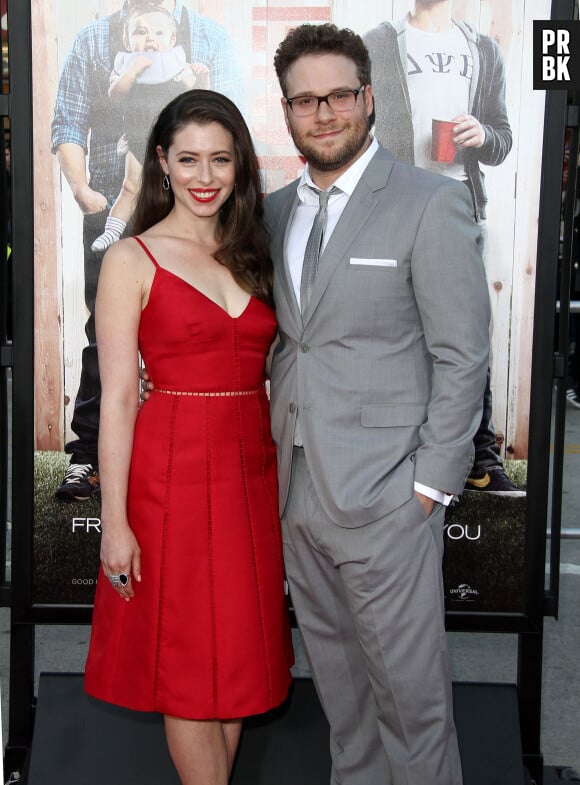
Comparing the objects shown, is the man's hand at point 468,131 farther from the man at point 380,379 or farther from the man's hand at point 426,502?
the man's hand at point 426,502

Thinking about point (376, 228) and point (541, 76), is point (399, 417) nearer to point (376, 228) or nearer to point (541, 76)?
point (376, 228)

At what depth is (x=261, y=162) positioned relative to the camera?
2869mm

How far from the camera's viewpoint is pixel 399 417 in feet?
7.80

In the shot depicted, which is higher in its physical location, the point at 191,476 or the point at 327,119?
the point at 327,119

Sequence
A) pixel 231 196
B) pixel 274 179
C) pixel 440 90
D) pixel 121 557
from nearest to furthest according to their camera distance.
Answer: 1. pixel 121 557
2. pixel 231 196
3. pixel 440 90
4. pixel 274 179

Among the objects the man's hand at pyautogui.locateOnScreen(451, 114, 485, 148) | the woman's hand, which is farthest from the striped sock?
the man's hand at pyautogui.locateOnScreen(451, 114, 485, 148)

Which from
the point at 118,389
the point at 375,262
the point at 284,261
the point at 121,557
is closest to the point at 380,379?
the point at 375,262

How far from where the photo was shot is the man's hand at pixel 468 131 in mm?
2770

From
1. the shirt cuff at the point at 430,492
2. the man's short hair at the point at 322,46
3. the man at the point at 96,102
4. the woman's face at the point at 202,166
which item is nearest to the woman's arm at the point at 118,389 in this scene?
the woman's face at the point at 202,166

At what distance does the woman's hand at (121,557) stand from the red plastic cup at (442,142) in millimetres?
1391

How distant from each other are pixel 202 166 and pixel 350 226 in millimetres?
432

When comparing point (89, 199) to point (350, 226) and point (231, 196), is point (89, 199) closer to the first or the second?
point (231, 196)

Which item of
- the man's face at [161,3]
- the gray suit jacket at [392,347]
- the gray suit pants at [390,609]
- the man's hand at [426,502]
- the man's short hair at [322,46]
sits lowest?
the gray suit pants at [390,609]

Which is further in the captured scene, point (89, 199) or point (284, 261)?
point (89, 199)
